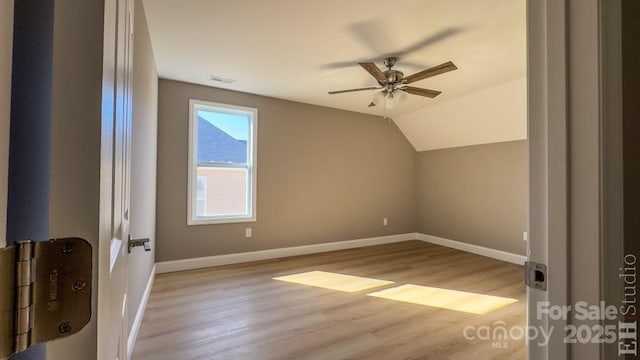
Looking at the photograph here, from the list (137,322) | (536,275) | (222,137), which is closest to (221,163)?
(222,137)

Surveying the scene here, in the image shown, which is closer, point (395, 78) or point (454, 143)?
point (395, 78)

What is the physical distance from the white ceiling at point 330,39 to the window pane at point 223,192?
1173mm

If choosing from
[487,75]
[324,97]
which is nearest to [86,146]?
[487,75]

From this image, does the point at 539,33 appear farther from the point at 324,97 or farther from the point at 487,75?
the point at 324,97

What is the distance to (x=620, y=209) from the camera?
0.68 metres

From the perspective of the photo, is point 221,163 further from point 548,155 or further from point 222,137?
point 548,155

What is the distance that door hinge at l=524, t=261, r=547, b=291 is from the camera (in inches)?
29.9

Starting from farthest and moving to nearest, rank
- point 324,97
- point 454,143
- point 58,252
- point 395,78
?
point 454,143 → point 324,97 → point 395,78 → point 58,252

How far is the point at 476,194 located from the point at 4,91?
18.0ft

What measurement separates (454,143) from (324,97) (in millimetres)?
2457

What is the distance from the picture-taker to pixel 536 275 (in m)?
0.78

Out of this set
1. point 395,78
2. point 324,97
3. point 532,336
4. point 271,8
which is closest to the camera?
point 532,336

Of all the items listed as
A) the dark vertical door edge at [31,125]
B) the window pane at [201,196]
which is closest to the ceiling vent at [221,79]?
the window pane at [201,196]

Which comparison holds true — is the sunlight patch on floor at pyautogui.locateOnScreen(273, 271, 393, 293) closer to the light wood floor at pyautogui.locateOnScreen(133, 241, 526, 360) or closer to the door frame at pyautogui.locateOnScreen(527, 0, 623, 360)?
the light wood floor at pyautogui.locateOnScreen(133, 241, 526, 360)
